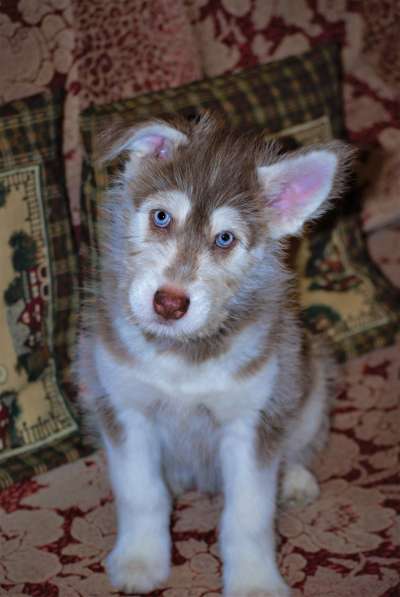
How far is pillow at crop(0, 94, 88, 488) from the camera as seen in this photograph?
2.60m

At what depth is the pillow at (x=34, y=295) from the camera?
8.53 ft

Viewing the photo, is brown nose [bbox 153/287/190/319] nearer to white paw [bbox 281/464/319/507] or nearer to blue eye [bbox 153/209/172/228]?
blue eye [bbox 153/209/172/228]

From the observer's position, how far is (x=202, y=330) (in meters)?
2.04

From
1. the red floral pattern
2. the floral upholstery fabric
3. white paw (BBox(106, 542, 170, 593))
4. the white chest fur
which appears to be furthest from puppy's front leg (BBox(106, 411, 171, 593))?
the red floral pattern

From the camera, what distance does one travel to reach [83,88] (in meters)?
2.79

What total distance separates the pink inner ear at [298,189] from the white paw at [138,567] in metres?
0.95

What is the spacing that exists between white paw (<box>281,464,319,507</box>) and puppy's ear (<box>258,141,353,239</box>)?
779 millimetres

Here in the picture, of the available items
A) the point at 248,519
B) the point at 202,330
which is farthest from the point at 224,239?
the point at 248,519

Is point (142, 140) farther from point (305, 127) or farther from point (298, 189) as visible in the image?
point (305, 127)

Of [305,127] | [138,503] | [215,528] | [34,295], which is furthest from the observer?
[305,127]

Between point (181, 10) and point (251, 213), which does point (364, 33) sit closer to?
point (181, 10)

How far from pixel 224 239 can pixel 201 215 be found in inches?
3.3


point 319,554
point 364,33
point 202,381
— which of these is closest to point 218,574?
point 319,554

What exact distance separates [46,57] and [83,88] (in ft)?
0.54
